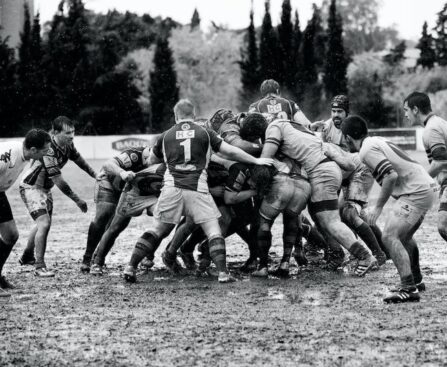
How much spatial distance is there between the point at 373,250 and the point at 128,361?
16.1ft

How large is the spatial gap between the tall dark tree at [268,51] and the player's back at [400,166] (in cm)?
5121

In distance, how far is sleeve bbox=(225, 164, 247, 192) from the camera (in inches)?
343

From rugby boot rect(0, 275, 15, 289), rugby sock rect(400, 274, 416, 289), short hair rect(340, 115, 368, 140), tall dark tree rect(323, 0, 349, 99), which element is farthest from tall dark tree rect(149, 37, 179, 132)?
rugby sock rect(400, 274, 416, 289)

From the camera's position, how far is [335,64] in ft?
184

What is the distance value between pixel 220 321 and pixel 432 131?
10.3ft

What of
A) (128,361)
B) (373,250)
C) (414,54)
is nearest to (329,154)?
(373,250)

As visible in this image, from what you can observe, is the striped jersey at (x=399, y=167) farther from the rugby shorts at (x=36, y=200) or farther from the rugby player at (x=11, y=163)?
the rugby shorts at (x=36, y=200)

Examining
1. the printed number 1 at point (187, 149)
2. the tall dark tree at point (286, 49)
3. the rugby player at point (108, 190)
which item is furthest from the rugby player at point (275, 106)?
the tall dark tree at point (286, 49)

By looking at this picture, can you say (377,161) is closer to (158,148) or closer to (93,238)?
(158,148)

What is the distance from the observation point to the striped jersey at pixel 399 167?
6992 mm

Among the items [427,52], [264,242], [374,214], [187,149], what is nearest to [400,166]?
[374,214]

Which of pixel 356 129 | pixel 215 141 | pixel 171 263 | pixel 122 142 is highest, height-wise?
pixel 356 129

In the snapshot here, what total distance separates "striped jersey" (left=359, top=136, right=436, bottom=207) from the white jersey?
3.38 m

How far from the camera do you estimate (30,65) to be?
52375 mm
